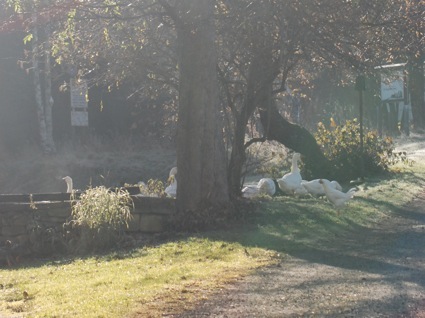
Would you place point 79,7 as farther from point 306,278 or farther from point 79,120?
point 79,120

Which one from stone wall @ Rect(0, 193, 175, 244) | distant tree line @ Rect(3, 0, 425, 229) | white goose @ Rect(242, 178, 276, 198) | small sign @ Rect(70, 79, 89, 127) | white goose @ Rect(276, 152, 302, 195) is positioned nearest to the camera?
distant tree line @ Rect(3, 0, 425, 229)

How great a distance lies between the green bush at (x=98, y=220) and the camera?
1466 cm

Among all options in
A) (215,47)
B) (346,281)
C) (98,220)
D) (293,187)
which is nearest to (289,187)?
(293,187)

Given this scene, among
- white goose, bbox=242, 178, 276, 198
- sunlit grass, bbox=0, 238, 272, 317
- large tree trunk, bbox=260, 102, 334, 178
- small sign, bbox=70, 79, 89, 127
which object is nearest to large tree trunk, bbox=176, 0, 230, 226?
sunlit grass, bbox=0, 238, 272, 317

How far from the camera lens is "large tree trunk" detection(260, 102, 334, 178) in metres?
23.0

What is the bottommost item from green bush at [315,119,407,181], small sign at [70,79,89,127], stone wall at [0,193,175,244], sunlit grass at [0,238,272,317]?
sunlit grass at [0,238,272,317]

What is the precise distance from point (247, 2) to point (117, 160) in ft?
62.1

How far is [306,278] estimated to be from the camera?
10.3m

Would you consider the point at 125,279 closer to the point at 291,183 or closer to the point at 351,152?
the point at 291,183

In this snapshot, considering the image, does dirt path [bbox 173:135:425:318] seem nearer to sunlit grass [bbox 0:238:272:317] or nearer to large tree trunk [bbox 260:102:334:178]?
sunlit grass [bbox 0:238:272:317]

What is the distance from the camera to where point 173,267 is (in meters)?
11.6

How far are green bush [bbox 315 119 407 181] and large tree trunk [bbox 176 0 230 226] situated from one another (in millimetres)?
9080

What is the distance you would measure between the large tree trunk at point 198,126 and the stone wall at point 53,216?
0.39 metres

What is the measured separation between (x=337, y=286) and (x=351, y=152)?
15.0 meters
